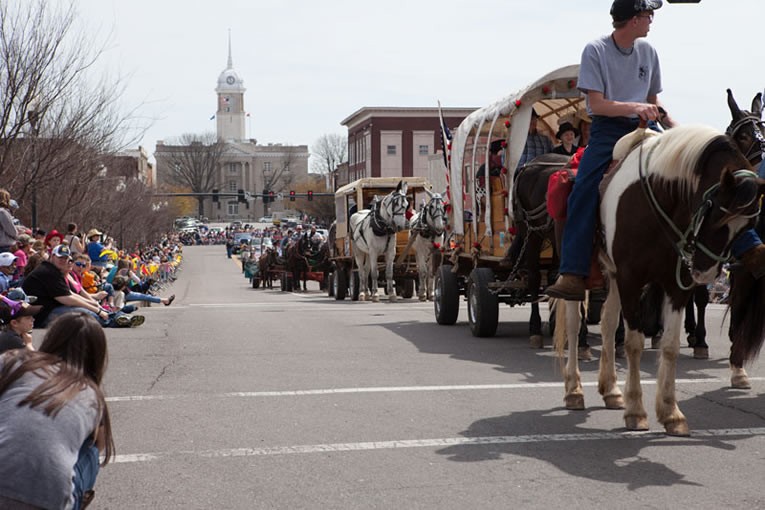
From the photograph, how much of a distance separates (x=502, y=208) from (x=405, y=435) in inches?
253

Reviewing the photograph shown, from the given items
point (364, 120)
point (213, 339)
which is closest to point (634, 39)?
point (213, 339)

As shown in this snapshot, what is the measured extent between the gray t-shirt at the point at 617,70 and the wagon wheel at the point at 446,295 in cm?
709

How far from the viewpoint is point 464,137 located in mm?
13898

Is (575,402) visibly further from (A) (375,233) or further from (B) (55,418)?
(A) (375,233)

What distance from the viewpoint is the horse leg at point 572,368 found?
7.81 meters

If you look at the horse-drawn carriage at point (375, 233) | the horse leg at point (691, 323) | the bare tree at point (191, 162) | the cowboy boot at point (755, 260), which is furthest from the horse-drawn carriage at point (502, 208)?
the bare tree at point (191, 162)

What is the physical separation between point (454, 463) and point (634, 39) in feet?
11.5

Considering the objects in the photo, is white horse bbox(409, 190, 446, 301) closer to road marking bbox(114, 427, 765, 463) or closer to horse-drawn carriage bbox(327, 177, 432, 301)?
horse-drawn carriage bbox(327, 177, 432, 301)

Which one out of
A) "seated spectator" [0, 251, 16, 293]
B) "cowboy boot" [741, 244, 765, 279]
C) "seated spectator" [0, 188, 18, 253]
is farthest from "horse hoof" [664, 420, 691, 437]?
"seated spectator" [0, 188, 18, 253]

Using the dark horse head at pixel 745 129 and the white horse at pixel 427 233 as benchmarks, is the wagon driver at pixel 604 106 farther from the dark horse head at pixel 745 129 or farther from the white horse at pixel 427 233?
the white horse at pixel 427 233

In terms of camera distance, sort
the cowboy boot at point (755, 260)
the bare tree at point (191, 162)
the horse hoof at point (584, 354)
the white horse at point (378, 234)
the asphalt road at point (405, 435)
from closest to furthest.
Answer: the asphalt road at point (405, 435)
the cowboy boot at point (755, 260)
the horse hoof at point (584, 354)
the white horse at point (378, 234)
the bare tree at point (191, 162)

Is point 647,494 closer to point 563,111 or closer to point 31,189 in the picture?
point 563,111

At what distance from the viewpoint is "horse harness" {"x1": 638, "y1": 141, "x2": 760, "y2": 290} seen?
620 centimetres

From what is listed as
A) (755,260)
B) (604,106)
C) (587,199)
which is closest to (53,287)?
(587,199)
